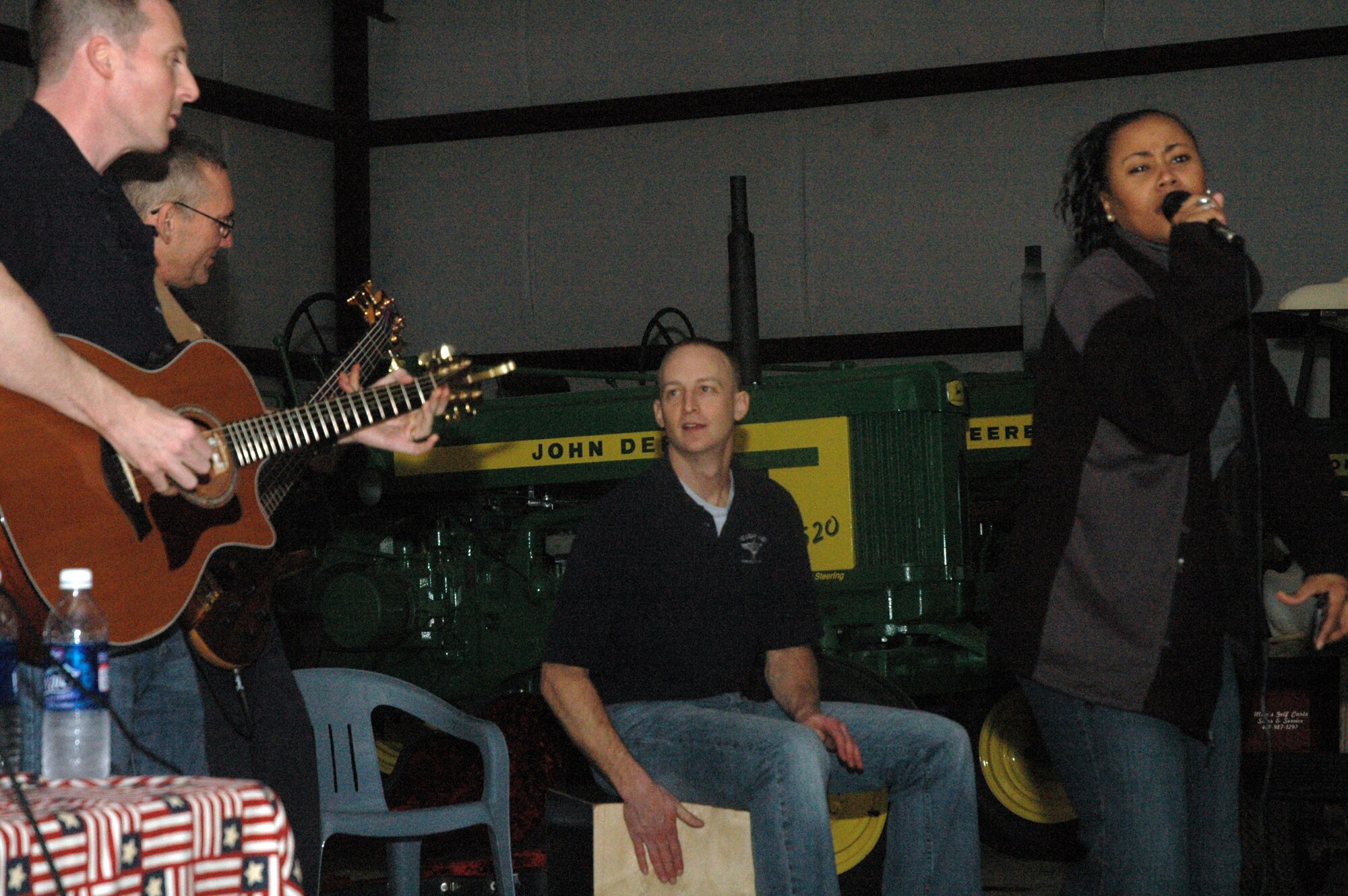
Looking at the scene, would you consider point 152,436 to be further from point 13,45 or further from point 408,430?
point 13,45

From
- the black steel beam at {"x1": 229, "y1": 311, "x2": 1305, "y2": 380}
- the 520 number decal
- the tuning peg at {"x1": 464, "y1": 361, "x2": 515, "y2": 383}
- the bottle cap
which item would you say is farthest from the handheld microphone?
the black steel beam at {"x1": 229, "y1": 311, "x2": 1305, "y2": 380}

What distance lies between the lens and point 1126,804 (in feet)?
7.69

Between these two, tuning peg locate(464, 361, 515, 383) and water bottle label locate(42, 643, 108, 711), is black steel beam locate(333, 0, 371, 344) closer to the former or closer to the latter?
tuning peg locate(464, 361, 515, 383)

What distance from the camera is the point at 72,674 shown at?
1929 mm

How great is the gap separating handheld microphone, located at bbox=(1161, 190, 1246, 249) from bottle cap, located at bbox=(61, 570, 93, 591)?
5.67ft

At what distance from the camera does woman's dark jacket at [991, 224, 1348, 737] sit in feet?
7.82

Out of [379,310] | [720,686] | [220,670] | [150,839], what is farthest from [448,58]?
[150,839]

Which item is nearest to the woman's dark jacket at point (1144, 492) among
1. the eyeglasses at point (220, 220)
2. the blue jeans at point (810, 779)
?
the blue jeans at point (810, 779)

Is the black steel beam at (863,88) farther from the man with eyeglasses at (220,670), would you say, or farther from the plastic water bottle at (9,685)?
the plastic water bottle at (9,685)

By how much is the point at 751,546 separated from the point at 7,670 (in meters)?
1.83

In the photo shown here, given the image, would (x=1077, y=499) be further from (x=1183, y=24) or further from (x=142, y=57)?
(x=1183, y=24)

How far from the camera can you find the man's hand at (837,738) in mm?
3232

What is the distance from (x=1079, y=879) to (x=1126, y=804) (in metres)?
0.18

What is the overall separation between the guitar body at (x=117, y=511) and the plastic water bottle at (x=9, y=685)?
25mm
